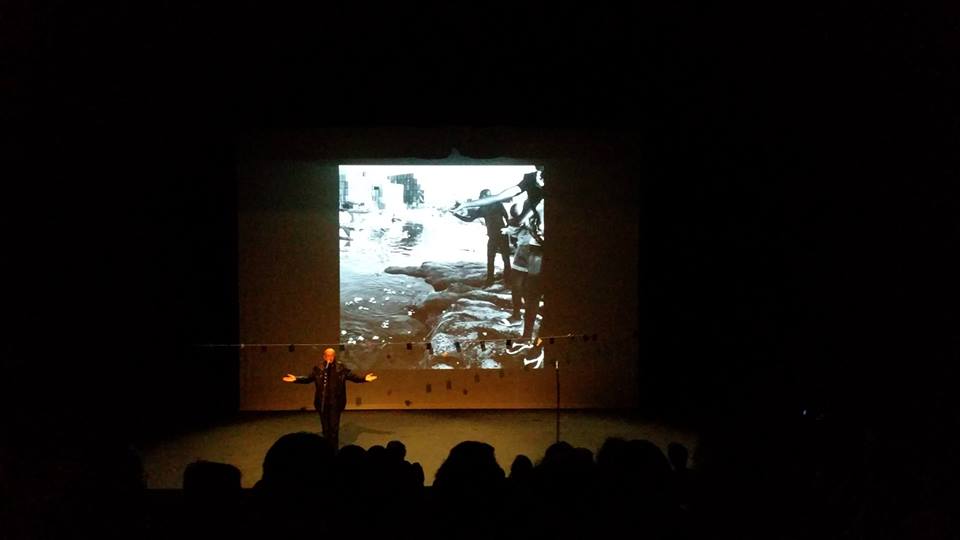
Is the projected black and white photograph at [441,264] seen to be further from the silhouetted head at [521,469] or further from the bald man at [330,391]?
A: the silhouetted head at [521,469]

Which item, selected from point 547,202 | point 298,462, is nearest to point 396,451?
point 298,462

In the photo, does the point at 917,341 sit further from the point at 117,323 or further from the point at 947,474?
the point at 117,323

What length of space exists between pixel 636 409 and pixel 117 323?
20.7 ft

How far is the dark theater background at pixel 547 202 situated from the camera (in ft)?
19.7

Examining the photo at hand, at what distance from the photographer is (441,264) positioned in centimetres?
745

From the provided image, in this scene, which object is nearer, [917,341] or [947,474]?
[947,474]

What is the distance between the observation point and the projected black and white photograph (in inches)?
293

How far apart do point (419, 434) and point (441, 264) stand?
6.63 ft

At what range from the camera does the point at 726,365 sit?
745 cm

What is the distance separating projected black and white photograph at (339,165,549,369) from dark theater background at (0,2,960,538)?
270 millimetres

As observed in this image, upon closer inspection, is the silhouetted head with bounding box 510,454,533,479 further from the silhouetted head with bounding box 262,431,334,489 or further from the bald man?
the bald man

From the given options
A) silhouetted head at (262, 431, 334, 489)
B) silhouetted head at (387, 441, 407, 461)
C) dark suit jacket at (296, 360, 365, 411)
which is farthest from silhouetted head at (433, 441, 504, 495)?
dark suit jacket at (296, 360, 365, 411)

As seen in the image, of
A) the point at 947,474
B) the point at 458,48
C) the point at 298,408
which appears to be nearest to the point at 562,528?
the point at 947,474

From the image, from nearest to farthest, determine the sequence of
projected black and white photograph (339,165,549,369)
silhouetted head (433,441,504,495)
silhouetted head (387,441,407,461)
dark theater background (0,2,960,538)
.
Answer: silhouetted head (433,441,504,495)
silhouetted head (387,441,407,461)
dark theater background (0,2,960,538)
projected black and white photograph (339,165,549,369)
